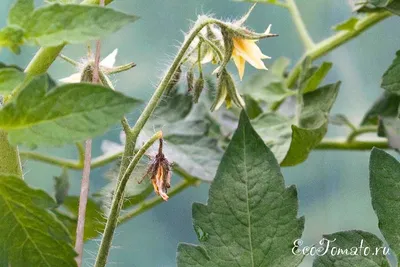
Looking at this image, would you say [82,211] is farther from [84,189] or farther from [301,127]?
[301,127]

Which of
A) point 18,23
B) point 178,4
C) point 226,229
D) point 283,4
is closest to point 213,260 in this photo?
point 226,229

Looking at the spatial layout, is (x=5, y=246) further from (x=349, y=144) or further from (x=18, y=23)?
(x=349, y=144)

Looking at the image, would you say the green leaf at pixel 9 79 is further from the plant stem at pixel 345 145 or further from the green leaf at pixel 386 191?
the plant stem at pixel 345 145

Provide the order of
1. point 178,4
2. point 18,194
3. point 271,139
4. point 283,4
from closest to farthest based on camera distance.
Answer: point 18,194
point 271,139
point 283,4
point 178,4

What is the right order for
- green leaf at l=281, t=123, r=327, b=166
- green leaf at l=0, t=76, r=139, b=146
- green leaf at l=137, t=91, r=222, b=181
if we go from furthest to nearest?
green leaf at l=137, t=91, r=222, b=181 → green leaf at l=281, t=123, r=327, b=166 → green leaf at l=0, t=76, r=139, b=146

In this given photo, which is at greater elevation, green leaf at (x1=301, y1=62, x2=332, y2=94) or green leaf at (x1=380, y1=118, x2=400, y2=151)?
green leaf at (x1=301, y1=62, x2=332, y2=94)

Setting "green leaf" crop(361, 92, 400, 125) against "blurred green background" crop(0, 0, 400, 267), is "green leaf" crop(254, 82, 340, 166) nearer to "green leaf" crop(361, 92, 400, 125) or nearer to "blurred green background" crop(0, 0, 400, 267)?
"green leaf" crop(361, 92, 400, 125)

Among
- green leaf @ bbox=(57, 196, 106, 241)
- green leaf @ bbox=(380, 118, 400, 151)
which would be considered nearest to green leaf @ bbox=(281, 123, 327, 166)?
green leaf @ bbox=(380, 118, 400, 151)

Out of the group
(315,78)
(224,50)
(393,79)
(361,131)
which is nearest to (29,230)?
(224,50)
